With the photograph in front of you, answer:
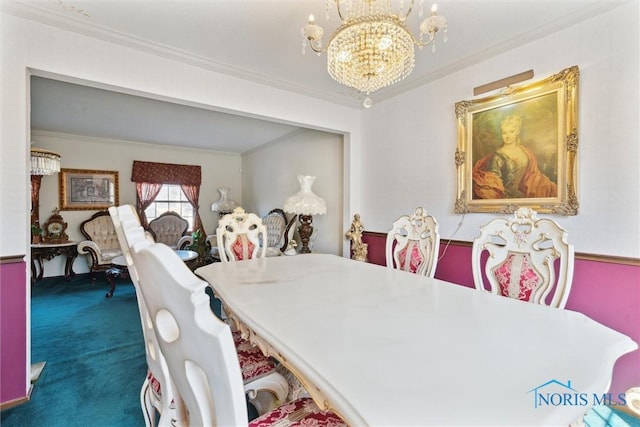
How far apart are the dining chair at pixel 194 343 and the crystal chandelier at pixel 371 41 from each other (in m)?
1.41

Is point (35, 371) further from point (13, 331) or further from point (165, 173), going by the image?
point (165, 173)

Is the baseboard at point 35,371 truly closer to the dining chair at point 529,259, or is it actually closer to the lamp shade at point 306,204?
the lamp shade at point 306,204

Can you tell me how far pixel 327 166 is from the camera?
4094mm

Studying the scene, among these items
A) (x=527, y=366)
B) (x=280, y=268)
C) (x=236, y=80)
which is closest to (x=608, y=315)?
(x=527, y=366)

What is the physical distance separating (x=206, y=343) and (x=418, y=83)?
2968 millimetres

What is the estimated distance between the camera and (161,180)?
569 centimetres

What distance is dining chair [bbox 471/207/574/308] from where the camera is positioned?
4.53 ft

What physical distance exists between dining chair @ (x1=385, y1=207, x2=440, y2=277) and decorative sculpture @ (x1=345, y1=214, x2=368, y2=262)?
994 mm

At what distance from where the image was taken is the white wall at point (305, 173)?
12.9ft

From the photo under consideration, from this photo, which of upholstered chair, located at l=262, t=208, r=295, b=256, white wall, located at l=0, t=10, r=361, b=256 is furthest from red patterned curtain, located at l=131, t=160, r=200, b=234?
white wall, located at l=0, t=10, r=361, b=256

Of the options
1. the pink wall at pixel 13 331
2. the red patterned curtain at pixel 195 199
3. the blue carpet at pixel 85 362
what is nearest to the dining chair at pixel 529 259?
the blue carpet at pixel 85 362

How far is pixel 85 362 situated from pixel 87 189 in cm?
401

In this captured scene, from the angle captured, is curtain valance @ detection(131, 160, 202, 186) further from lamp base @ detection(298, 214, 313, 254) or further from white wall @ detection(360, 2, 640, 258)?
white wall @ detection(360, 2, 640, 258)

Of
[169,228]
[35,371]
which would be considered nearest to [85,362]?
[35,371]
